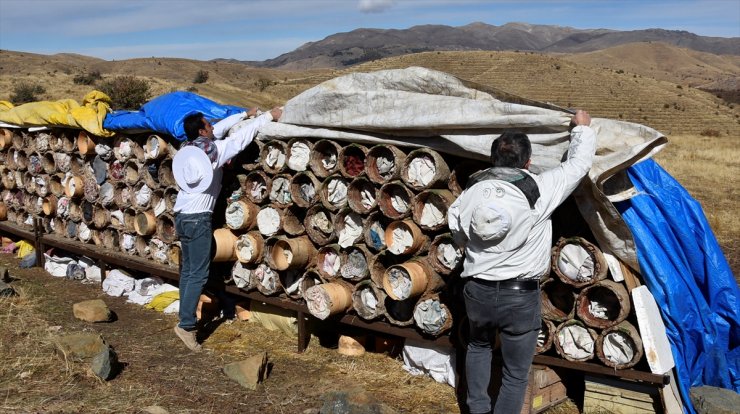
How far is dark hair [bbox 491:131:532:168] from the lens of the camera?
374 centimetres

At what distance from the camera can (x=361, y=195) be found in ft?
17.1

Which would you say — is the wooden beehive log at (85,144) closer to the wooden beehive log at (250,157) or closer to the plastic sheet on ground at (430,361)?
the wooden beehive log at (250,157)

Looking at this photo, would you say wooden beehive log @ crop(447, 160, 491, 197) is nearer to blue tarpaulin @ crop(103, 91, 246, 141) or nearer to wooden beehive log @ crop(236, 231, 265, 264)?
wooden beehive log @ crop(236, 231, 265, 264)

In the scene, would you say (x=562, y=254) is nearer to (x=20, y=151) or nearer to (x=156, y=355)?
(x=156, y=355)

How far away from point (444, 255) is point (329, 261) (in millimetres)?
1121

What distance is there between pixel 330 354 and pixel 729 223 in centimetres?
742

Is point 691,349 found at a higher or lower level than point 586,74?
lower

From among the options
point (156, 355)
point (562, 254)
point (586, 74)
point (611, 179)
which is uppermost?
point (586, 74)

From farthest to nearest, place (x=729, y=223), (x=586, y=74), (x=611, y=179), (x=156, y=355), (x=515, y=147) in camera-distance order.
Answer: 1. (x=586, y=74)
2. (x=729, y=223)
3. (x=156, y=355)
4. (x=611, y=179)
5. (x=515, y=147)

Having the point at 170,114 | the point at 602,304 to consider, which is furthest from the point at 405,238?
the point at 170,114

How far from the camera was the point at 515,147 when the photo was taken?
3.73 meters

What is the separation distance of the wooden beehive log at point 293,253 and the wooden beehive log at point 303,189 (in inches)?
12.6

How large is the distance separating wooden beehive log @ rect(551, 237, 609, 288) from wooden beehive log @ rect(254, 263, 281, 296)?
8.20 feet

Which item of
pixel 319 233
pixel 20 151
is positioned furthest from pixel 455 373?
pixel 20 151
